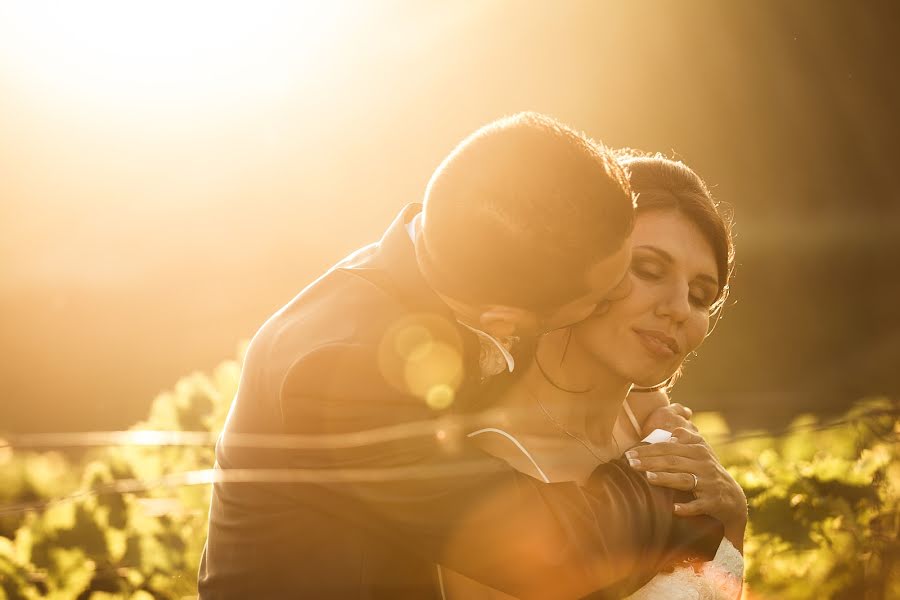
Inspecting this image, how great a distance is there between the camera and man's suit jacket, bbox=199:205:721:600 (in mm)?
1927

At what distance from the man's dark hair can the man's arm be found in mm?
288

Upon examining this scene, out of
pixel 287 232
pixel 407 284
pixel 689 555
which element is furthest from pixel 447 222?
pixel 287 232

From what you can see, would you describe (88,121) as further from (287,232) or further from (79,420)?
(79,420)

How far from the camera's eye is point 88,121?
10695 mm

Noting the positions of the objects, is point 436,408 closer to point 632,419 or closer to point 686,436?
point 686,436

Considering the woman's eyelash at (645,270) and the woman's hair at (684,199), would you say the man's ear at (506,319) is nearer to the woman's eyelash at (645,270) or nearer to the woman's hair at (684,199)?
the woman's eyelash at (645,270)

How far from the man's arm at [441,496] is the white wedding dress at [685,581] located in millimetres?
240

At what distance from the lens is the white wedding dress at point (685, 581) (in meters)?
2.33

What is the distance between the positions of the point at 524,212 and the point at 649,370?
86 centimetres

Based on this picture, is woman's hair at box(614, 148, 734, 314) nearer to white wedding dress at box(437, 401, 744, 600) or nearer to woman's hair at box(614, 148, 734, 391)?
woman's hair at box(614, 148, 734, 391)

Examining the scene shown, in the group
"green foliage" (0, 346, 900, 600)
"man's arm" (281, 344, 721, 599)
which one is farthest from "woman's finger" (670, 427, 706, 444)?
"man's arm" (281, 344, 721, 599)

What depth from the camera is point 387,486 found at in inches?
77.6

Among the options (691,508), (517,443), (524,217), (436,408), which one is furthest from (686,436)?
(524,217)

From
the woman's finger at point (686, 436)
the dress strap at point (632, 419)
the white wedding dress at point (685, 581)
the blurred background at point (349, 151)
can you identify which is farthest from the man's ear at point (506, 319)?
the blurred background at point (349, 151)
